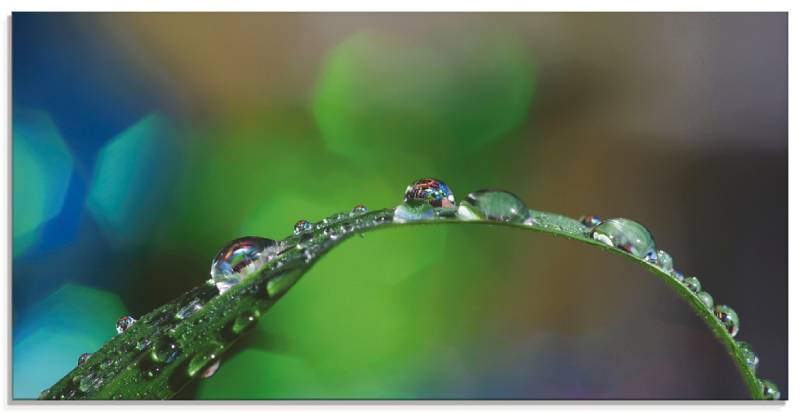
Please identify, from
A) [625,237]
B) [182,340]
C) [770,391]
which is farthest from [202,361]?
[770,391]

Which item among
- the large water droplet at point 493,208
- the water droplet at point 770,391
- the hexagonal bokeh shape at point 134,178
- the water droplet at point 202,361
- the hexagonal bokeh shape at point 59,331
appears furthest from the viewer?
the hexagonal bokeh shape at point 134,178

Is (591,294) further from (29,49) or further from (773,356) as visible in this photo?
(29,49)

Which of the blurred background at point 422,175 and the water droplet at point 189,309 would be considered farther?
the blurred background at point 422,175

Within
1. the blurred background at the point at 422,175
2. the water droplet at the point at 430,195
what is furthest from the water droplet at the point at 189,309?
the blurred background at the point at 422,175

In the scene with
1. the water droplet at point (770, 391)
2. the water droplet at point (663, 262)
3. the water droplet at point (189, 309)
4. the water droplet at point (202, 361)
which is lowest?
the water droplet at point (770, 391)

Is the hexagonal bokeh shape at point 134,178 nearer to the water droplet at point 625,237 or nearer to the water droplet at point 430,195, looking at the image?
the water droplet at point 430,195

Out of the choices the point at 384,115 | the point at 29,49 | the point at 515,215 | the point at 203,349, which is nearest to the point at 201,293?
the point at 203,349
